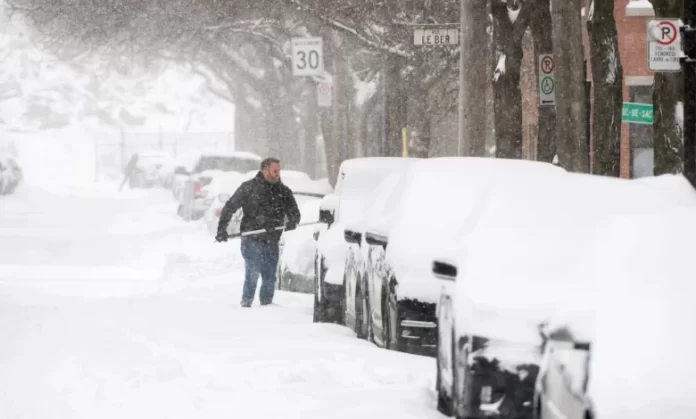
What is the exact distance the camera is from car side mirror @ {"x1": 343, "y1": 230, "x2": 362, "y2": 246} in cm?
1276

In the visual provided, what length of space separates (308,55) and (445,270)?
720 inches

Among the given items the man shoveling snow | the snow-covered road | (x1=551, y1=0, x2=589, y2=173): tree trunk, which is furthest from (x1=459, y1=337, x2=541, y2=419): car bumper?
(x1=551, y1=0, x2=589, y2=173): tree trunk

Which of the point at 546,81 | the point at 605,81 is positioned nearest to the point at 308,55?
the point at 546,81

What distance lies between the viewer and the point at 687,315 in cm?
638

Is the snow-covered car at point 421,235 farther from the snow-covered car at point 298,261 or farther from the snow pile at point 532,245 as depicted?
the snow-covered car at point 298,261

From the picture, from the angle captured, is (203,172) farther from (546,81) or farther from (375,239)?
(375,239)

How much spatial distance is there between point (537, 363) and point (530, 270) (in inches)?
18.8

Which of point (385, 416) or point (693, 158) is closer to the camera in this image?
point (385, 416)

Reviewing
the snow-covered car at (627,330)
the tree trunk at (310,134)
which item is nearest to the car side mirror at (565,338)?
the snow-covered car at (627,330)

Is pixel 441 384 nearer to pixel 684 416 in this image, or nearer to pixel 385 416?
pixel 385 416

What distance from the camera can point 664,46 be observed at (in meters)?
13.9

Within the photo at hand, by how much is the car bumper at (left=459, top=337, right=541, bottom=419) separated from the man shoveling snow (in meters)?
9.12

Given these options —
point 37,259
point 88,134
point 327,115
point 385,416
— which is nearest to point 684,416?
point 385,416

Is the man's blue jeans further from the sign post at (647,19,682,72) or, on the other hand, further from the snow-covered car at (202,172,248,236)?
the snow-covered car at (202,172,248,236)
